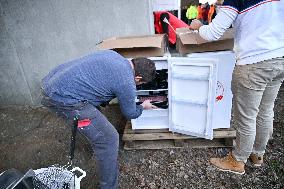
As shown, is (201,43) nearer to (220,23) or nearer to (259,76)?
(220,23)

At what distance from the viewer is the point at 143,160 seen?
129 inches

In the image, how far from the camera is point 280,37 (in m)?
2.24

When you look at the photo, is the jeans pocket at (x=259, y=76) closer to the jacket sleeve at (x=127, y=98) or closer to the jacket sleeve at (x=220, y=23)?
the jacket sleeve at (x=220, y=23)

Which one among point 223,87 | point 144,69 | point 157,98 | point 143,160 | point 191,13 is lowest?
point 143,160

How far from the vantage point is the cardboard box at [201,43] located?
283 centimetres

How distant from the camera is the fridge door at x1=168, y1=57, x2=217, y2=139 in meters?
2.89

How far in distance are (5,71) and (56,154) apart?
1938 mm

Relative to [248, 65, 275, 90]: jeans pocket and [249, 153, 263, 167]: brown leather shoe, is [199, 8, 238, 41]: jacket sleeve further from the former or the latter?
[249, 153, 263, 167]: brown leather shoe

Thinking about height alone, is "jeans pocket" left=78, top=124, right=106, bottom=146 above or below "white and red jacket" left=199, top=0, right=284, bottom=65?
below

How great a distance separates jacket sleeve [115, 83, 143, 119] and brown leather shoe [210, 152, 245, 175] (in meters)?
1.25

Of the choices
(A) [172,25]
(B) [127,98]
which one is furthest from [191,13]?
(B) [127,98]

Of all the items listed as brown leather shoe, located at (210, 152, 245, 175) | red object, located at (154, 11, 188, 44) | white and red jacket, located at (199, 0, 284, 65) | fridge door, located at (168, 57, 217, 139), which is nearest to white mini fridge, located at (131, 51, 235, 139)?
fridge door, located at (168, 57, 217, 139)

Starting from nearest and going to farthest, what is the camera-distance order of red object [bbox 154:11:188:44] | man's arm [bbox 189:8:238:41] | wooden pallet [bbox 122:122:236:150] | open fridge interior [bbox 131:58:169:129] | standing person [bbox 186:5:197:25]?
man's arm [bbox 189:8:238:41], open fridge interior [bbox 131:58:169:129], wooden pallet [bbox 122:122:236:150], red object [bbox 154:11:188:44], standing person [bbox 186:5:197:25]

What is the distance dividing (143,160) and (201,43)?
62.0 inches
